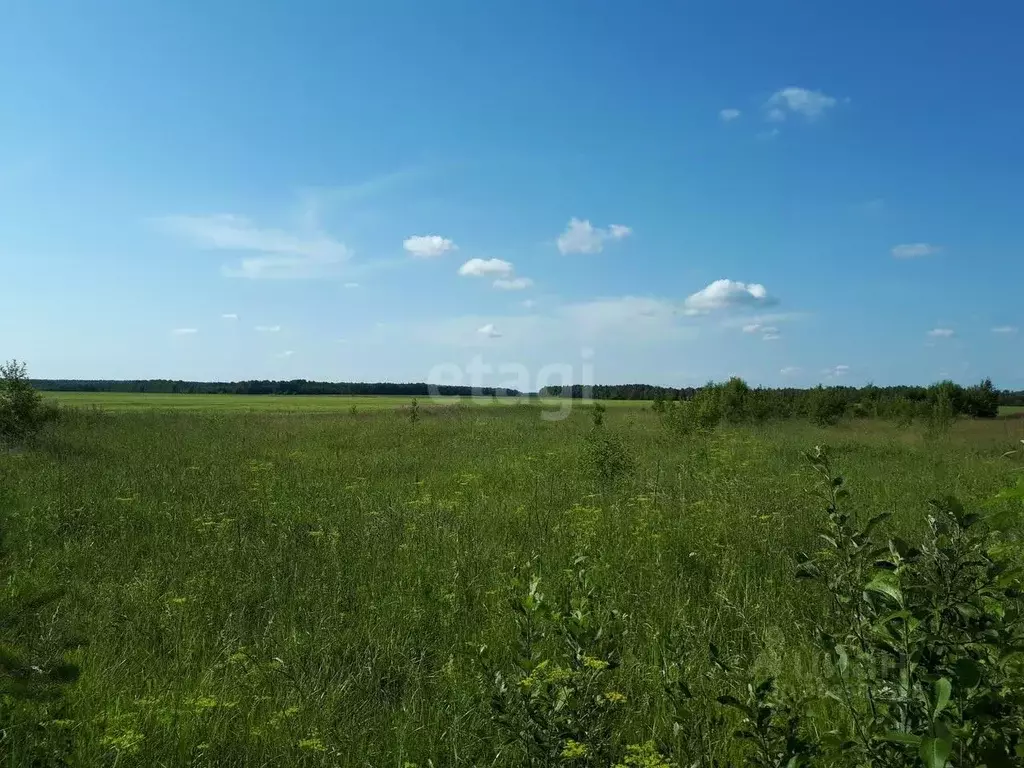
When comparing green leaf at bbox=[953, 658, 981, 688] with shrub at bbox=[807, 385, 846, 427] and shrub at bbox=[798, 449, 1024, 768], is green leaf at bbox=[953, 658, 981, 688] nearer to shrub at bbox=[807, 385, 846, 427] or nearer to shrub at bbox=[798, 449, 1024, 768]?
shrub at bbox=[798, 449, 1024, 768]

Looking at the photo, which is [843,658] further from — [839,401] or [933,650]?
[839,401]

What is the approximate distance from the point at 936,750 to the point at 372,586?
4.10m

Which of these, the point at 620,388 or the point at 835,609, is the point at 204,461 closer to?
the point at 835,609

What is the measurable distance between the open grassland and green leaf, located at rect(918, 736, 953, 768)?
0.72m

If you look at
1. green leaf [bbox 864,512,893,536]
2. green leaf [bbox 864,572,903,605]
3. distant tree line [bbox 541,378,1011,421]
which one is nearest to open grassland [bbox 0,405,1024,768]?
green leaf [bbox 864,572,903,605]

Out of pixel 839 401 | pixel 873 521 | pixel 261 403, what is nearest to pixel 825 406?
pixel 839 401

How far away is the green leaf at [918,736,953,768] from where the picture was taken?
3.51ft

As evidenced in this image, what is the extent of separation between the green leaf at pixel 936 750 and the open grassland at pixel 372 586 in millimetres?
724

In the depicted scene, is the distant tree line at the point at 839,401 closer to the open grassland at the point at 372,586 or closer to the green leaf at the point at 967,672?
the open grassland at the point at 372,586

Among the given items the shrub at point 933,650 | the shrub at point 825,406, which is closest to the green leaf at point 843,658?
the shrub at point 933,650

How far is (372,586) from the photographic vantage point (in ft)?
15.2

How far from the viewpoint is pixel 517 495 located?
26.2 ft

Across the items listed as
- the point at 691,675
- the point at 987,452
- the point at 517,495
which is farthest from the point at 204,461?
the point at 987,452

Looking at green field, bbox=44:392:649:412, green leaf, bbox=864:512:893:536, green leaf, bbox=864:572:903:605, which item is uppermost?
green leaf, bbox=864:512:893:536
